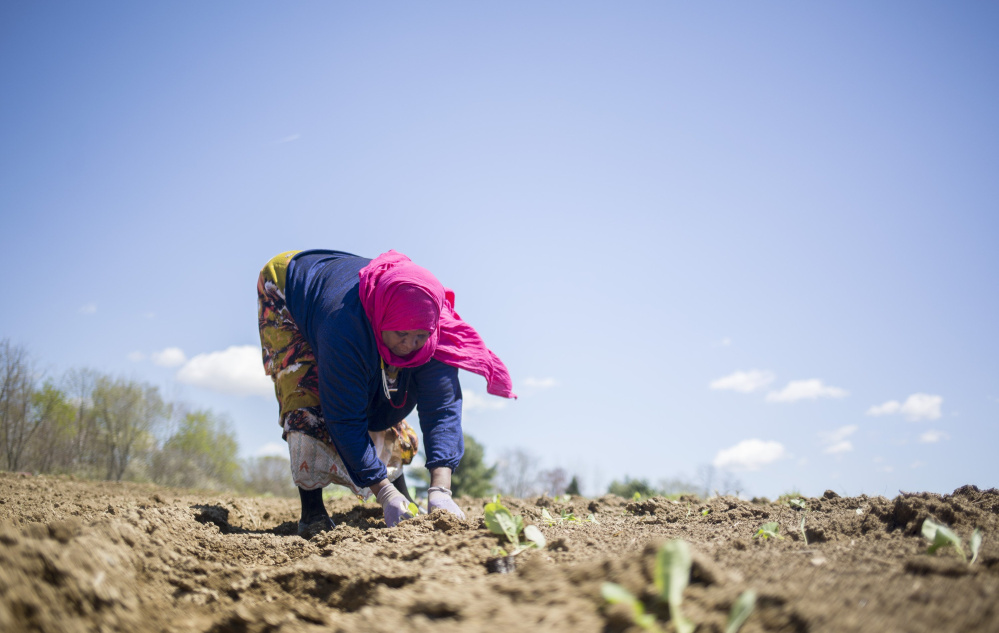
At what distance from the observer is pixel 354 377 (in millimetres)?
2801

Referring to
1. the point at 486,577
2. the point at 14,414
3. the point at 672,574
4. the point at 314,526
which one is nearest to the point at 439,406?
the point at 314,526

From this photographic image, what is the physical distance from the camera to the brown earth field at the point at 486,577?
3.39 feet

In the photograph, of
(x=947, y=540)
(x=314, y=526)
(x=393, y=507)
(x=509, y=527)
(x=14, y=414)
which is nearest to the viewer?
(x=947, y=540)

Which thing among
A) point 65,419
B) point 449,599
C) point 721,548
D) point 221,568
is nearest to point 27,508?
point 221,568

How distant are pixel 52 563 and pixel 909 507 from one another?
243 cm

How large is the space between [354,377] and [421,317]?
17.0 inches

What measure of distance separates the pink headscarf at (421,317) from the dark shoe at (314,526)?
93 centimetres

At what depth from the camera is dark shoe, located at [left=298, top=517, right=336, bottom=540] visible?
305cm

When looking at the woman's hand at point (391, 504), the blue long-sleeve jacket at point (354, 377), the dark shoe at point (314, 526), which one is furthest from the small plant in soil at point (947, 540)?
the dark shoe at point (314, 526)

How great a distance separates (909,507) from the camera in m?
1.90

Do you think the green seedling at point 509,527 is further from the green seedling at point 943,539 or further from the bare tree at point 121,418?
the bare tree at point 121,418

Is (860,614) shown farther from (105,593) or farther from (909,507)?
(105,593)

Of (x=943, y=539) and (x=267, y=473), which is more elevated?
(x=943, y=539)

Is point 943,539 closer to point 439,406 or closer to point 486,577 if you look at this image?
point 486,577
